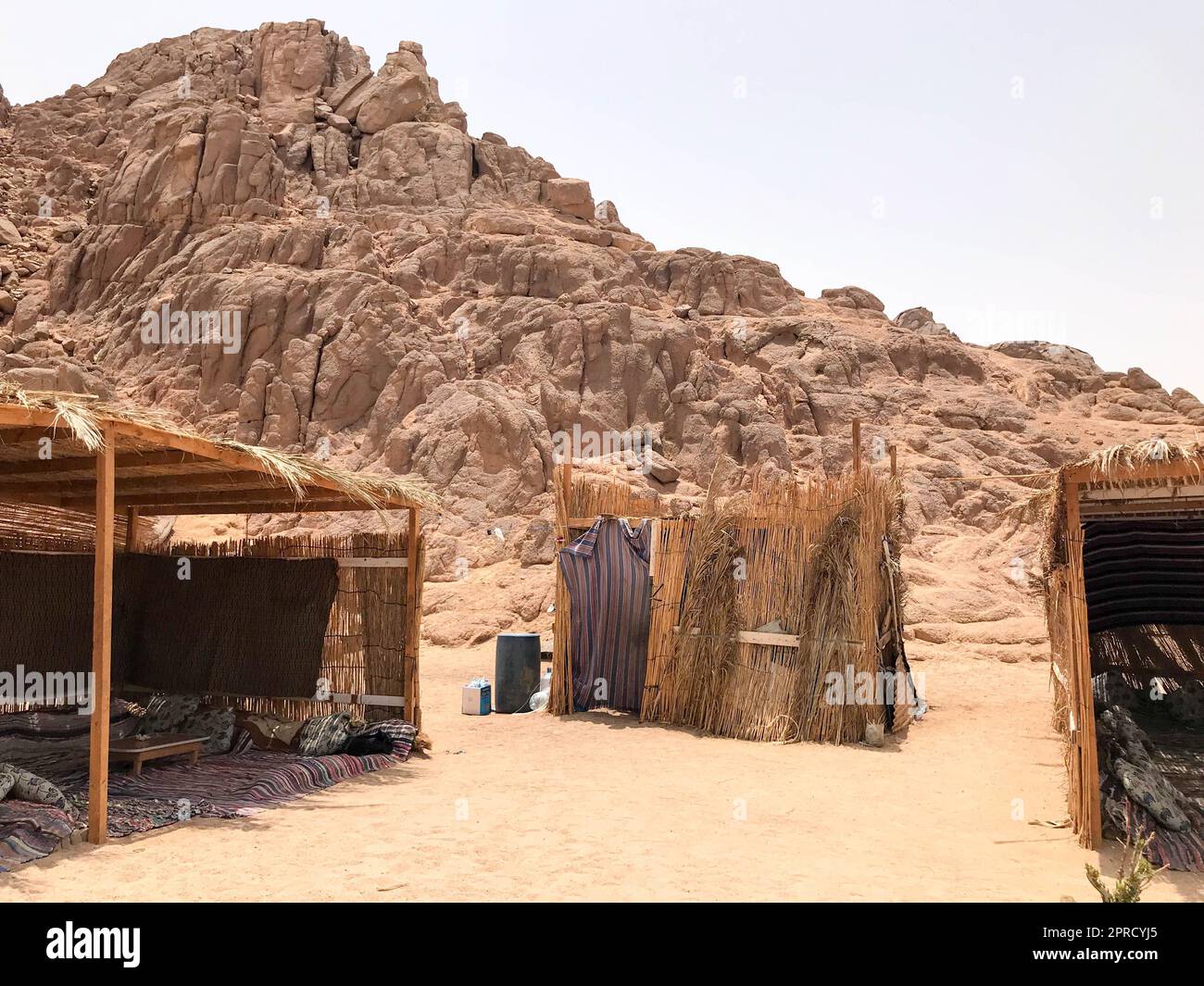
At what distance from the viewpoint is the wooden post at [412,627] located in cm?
813

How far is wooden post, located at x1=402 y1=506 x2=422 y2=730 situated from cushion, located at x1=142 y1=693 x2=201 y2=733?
1805mm

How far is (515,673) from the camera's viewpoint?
10586 millimetres

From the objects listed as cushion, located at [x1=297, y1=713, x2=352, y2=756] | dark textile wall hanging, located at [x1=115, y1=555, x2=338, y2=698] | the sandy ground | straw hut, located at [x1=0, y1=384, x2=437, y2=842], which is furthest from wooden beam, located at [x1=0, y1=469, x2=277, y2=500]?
the sandy ground

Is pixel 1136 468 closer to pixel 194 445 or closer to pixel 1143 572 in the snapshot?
pixel 1143 572

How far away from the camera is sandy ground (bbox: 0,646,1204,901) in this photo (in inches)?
177

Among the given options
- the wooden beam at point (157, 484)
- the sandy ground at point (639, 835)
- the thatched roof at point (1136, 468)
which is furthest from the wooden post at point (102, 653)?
the thatched roof at point (1136, 468)

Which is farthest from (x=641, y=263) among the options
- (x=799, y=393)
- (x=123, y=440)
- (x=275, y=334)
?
(x=123, y=440)

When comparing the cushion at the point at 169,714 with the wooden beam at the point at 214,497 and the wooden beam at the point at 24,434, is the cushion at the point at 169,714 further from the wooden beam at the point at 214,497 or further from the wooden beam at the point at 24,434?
the wooden beam at the point at 24,434

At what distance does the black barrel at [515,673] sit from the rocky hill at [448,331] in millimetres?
4772

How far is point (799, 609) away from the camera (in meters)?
8.81

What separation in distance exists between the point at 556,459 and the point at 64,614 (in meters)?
14.2

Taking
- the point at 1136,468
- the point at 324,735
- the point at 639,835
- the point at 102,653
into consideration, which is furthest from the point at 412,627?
the point at 1136,468

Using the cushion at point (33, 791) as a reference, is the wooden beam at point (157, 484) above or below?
above

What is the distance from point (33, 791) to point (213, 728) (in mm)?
2234
